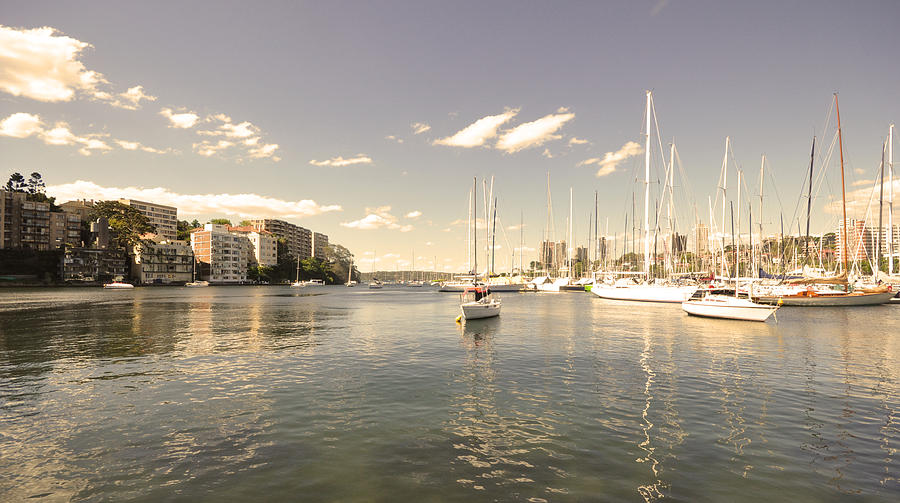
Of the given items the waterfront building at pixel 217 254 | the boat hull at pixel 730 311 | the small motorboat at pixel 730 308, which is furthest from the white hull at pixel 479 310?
the waterfront building at pixel 217 254

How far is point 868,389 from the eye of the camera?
587 inches

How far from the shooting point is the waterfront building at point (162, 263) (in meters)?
158

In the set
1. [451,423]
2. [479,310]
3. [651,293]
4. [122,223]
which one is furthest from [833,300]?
[122,223]

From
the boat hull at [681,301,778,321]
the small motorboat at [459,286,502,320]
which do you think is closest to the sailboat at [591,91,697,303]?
the boat hull at [681,301,778,321]

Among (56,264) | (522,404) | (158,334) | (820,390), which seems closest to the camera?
(522,404)

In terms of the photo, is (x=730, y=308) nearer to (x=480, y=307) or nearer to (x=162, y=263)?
(x=480, y=307)

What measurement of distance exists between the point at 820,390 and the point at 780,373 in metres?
2.71

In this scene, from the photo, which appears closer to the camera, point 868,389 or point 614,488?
point 614,488

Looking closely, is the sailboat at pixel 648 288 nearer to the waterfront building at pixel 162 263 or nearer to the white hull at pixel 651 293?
the white hull at pixel 651 293

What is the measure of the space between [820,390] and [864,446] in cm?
631

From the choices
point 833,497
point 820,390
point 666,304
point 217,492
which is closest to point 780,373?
point 820,390

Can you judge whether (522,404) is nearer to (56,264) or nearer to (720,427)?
(720,427)

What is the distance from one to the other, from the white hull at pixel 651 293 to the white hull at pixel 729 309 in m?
18.1

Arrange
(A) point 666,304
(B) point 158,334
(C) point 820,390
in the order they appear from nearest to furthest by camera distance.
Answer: (C) point 820,390
(B) point 158,334
(A) point 666,304
